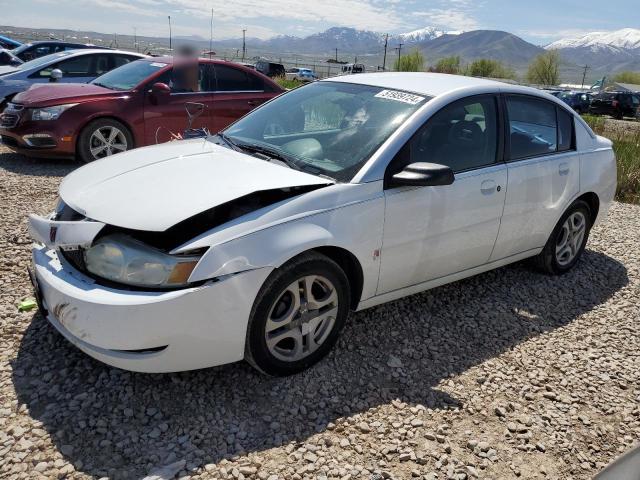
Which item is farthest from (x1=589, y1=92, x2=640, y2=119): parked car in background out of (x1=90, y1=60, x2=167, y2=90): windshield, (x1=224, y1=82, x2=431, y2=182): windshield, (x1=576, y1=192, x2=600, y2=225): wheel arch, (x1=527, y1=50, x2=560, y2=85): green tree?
(x1=527, y1=50, x2=560, y2=85): green tree

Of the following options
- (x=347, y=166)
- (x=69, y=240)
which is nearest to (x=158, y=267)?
(x=69, y=240)

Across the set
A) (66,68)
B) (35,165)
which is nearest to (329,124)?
(35,165)

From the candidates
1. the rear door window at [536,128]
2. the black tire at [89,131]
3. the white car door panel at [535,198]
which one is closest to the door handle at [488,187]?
the white car door panel at [535,198]

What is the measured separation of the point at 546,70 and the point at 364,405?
105346 mm

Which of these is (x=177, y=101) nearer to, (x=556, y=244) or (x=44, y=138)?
(x=44, y=138)

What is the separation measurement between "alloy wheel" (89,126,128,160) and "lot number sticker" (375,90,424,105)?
4794 mm

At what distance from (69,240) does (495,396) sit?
2.43m

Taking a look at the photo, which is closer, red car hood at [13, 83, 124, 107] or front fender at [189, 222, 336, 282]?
front fender at [189, 222, 336, 282]

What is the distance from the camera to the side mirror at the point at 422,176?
310cm

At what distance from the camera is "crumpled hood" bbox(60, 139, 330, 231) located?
2723 millimetres

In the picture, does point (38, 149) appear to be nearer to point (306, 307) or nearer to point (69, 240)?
point (69, 240)

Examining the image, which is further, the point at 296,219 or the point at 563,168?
the point at 563,168

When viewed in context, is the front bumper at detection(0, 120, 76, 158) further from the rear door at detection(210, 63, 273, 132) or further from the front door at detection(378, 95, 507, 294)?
the front door at detection(378, 95, 507, 294)

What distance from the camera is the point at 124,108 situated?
24.1ft
